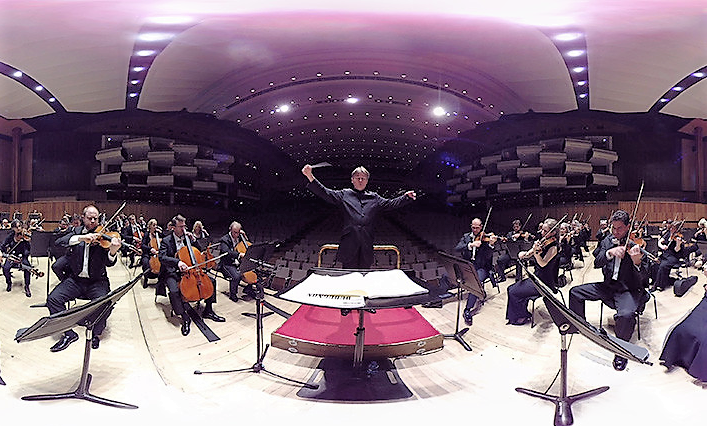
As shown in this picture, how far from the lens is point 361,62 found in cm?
102

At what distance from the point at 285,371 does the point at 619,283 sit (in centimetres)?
111

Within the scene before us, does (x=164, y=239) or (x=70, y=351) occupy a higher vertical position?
(x=164, y=239)

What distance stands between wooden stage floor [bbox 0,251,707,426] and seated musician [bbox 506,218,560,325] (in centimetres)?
3

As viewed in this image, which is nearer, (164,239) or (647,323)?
(164,239)

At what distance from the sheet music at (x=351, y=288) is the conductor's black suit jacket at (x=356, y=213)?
6 centimetres

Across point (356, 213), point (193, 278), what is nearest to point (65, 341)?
point (193, 278)

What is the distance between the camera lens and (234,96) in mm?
1039

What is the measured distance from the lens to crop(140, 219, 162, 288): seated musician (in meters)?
0.99

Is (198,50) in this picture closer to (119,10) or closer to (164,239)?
(119,10)

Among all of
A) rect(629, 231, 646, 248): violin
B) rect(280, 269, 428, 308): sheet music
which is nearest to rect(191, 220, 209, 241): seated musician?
rect(280, 269, 428, 308): sheet music

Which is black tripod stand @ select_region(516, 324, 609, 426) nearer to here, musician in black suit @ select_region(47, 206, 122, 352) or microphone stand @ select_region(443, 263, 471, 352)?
microphone stand @ select_region(443, 263, 471, 352)

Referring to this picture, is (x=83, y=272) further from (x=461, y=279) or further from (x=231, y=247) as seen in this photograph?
(x=461, y=279)

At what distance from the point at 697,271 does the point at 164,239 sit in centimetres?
197

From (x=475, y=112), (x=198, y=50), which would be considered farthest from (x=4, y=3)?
(x=475, y=112)
